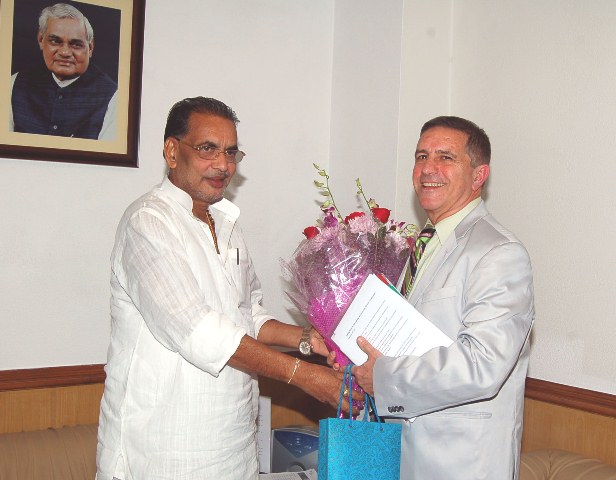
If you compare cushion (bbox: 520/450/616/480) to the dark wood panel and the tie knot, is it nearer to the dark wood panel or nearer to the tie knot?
the dark wood panel

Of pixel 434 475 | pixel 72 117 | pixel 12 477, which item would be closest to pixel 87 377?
pixel 12 477

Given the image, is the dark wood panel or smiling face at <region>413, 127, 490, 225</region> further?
the dark wood panel

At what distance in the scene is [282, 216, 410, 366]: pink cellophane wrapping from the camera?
6.57 feet

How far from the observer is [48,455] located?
260cm

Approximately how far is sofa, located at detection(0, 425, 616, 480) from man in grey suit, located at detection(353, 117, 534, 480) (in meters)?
0.63

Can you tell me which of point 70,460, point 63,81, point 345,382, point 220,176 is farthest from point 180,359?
point 63,81

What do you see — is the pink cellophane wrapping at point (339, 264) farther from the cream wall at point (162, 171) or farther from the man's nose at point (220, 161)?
the cream wall at point (162, 171)

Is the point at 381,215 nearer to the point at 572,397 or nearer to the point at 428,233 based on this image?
the point at 428,233

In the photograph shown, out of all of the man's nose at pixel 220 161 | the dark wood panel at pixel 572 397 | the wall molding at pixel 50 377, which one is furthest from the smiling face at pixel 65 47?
the dark wood panel at pixel 572 397

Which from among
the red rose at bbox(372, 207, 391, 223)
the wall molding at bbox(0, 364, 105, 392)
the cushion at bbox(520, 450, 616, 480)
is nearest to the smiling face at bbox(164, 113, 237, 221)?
the red rose at bbox(372, 207, 391, 223)

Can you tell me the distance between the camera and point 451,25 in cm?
314

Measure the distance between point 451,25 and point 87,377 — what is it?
2.16m

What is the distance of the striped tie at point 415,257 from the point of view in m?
2.07

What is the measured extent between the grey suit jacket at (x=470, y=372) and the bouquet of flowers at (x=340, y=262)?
0.67 ft
